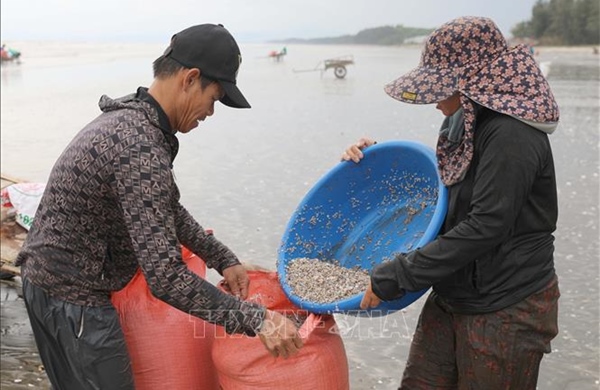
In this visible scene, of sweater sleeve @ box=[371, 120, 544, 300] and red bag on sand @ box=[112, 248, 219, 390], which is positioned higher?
sweater sleeve @ box=[371, 120, 544, 300]

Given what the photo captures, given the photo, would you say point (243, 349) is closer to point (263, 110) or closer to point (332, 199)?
point (332, 199)

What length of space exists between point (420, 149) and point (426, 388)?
0.87 m

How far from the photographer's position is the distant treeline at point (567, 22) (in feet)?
209

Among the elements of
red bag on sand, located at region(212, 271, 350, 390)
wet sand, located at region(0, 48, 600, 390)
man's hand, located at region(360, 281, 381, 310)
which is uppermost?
man's hand, located at region(360, 281, 381, 310)

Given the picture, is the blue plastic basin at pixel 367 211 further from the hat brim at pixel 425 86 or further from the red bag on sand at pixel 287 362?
the hat brim at pixel 425 86

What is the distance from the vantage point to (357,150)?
2631mm

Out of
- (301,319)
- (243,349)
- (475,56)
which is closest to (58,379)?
(243,349)

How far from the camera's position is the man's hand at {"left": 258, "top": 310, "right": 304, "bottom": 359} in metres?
2.12

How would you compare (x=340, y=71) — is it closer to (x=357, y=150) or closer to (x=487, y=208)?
(x=357, y=150)

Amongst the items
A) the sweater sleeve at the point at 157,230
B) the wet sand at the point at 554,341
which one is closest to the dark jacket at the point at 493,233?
the sweater sleeve at the point at 157,230

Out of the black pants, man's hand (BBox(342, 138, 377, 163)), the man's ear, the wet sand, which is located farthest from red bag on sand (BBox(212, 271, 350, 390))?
the wet sand

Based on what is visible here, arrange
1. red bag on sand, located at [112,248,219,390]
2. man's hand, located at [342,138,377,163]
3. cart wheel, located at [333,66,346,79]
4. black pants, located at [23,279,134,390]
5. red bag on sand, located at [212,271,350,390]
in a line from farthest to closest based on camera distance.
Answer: cart wheel, located at [333,66,346,79], man's hand, located at [342,138,377,163], red bag on sand, located at [112,248,219,390], red bag on sand, located at [212,271,350,390], black pants, located at [23,279,134,390]

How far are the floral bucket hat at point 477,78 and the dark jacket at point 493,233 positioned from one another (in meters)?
0.04

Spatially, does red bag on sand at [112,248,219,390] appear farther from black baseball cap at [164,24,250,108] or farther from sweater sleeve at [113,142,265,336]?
black baseball cap at [164,24,250,108]
